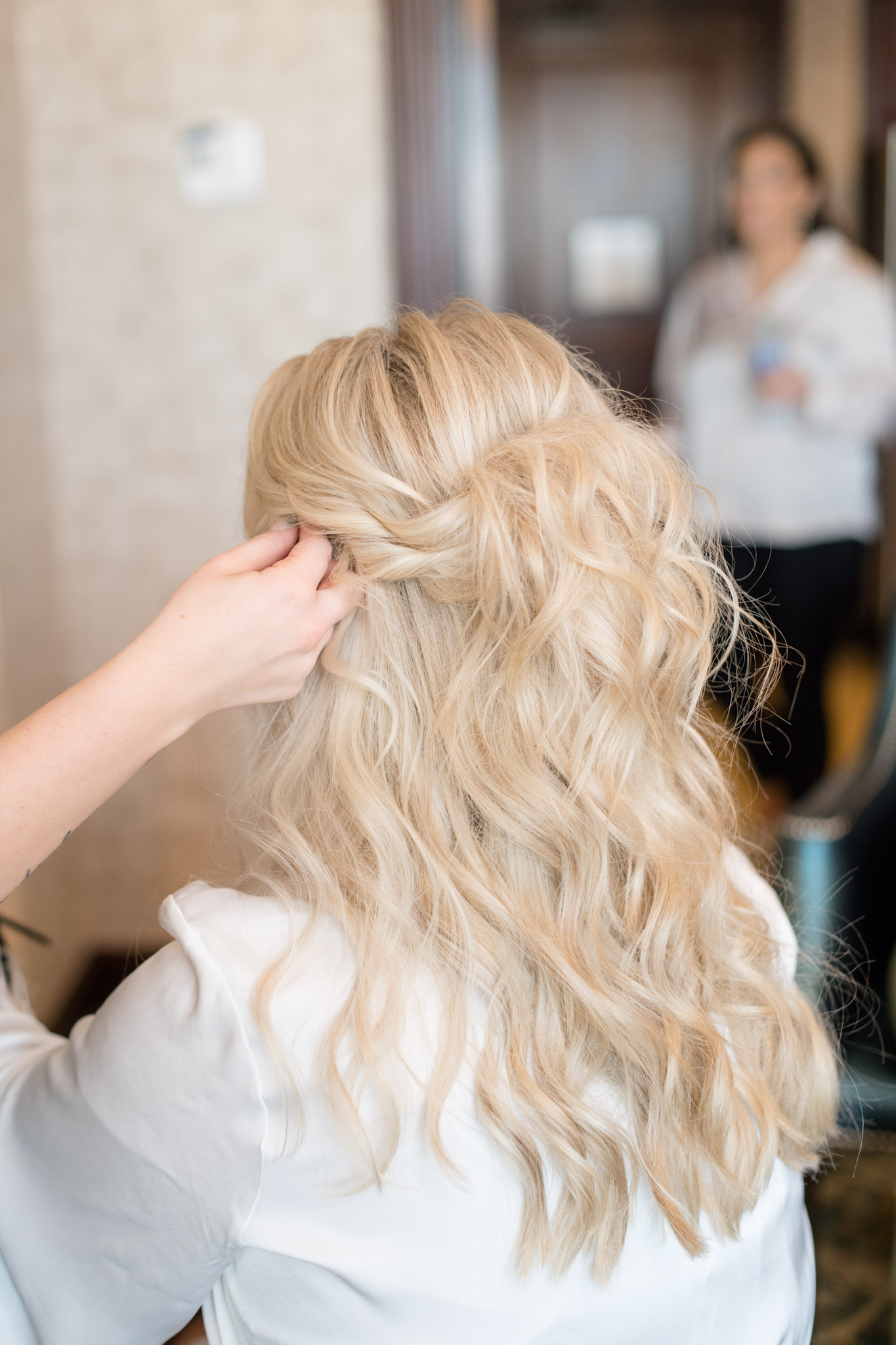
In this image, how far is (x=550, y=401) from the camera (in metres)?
0.75

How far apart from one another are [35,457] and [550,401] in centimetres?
165

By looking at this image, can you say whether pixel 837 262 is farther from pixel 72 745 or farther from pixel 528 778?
pixel 72 745

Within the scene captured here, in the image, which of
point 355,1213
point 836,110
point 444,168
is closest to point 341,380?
point 355,1213

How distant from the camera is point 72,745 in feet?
2.09

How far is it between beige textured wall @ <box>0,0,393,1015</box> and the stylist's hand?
135 cm

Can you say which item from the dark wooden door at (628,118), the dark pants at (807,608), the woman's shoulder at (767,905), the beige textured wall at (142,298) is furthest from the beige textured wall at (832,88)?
the woman's shoulder at (767,905)

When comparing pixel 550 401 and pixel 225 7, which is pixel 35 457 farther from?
pixel 550 401

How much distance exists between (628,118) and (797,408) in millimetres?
2149

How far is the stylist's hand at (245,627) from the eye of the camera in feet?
2.12

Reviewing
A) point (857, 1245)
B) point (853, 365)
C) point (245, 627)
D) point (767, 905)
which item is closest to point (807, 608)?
point (853, 365)

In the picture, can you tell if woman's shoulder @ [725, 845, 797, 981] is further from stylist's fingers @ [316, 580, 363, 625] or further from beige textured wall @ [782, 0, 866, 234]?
beige textured wall @ [782, 0, 866, 234]

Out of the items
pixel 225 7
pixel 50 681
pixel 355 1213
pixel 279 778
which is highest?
pixel 225 7

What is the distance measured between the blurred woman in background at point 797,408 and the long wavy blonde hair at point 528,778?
1847 mm

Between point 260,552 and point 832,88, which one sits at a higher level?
point 832,88
